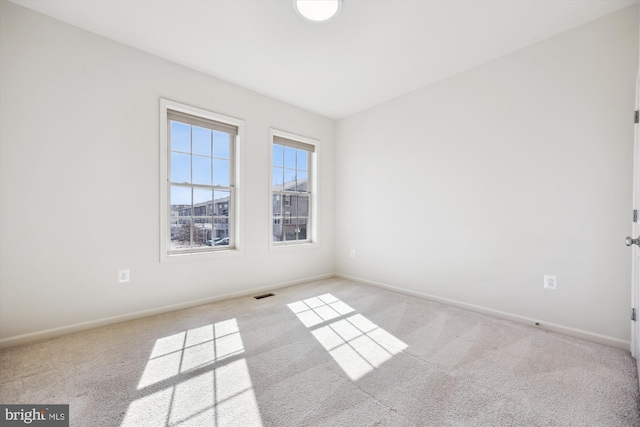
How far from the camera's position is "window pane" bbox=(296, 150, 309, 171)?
14.2 feet

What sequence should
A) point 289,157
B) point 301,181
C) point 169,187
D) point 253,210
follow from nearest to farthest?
point 169,187 < point 253,210 < point 289,157 < point 301,181

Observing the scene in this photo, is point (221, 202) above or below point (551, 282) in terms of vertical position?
above

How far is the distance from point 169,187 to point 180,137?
60 cm

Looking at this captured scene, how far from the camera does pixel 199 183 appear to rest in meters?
3.26

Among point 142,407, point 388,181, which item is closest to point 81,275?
point 142,407

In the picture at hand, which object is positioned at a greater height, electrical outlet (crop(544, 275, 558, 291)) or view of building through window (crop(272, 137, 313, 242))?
view of building through window (crop(272, 137, 313, 242))

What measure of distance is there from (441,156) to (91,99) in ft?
12.0

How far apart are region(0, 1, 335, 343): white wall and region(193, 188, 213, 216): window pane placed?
0.45 metres

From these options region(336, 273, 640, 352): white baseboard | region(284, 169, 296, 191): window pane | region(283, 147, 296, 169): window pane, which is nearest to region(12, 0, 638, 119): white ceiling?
region(283, 147, 296, 169): window pane

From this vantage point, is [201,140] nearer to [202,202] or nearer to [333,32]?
[202,202]

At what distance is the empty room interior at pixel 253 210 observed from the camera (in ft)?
5.50

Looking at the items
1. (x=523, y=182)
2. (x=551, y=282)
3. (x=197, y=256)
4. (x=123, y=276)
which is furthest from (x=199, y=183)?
(x=551, y=282)

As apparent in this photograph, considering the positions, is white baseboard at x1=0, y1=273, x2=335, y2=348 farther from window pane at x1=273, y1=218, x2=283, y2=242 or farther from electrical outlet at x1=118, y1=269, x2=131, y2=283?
window pane at x1=273, y1=218, x2=283, y2=242

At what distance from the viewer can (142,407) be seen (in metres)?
1.49
